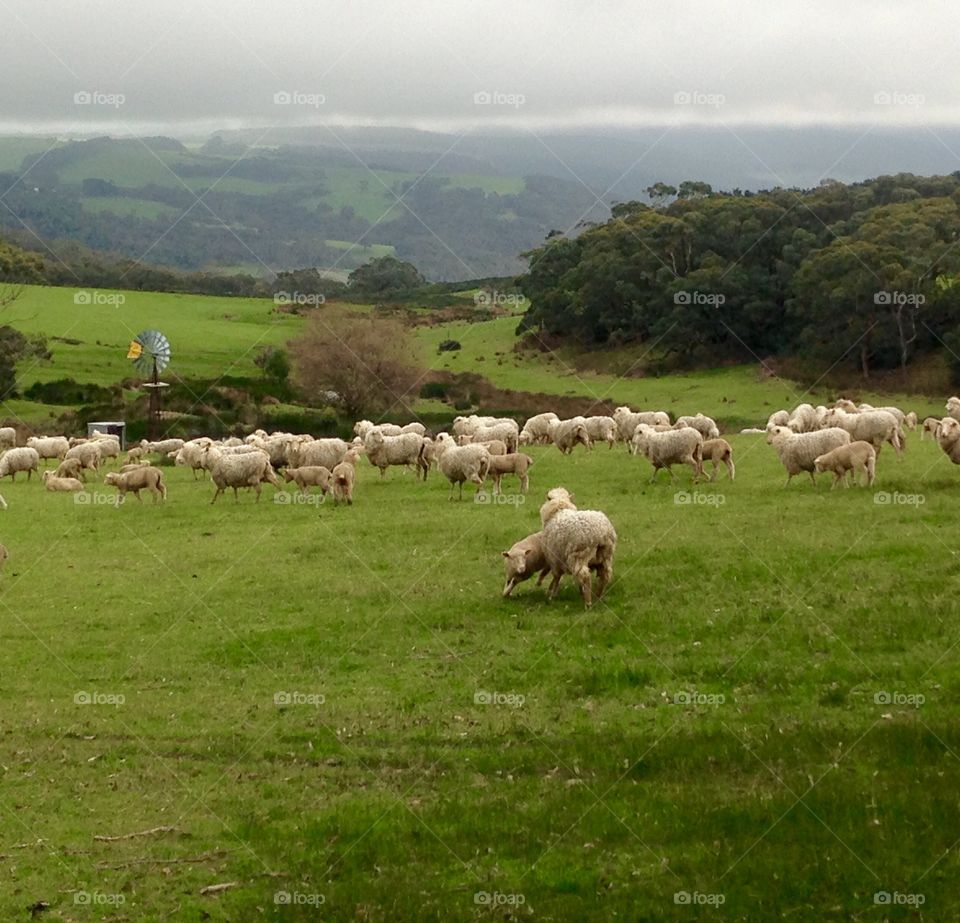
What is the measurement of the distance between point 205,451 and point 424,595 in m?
20.3

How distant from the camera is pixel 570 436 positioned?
38.3 m

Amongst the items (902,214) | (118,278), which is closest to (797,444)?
(902,214)

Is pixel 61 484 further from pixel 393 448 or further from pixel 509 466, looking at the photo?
pixel 509 466

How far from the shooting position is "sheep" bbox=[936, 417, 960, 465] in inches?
1033

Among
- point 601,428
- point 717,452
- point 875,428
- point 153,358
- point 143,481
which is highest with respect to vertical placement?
point 153,358

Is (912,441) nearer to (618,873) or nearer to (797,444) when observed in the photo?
(797,444)

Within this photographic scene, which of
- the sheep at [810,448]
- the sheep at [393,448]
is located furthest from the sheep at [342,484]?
the sheep at [810,448]

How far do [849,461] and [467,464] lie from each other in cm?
896

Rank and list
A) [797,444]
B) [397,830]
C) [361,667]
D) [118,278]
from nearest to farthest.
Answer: [397,830]
[361,667]
[797,444]
[118,278]

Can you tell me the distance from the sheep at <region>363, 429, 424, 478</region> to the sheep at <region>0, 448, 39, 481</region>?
45.2 feet

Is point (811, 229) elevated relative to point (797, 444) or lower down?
elevated

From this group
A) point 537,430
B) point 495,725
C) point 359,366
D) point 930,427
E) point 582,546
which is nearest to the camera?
point 495,725

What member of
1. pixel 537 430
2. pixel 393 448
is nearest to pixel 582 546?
pixel 393 448

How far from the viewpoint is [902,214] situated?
71188 mm
